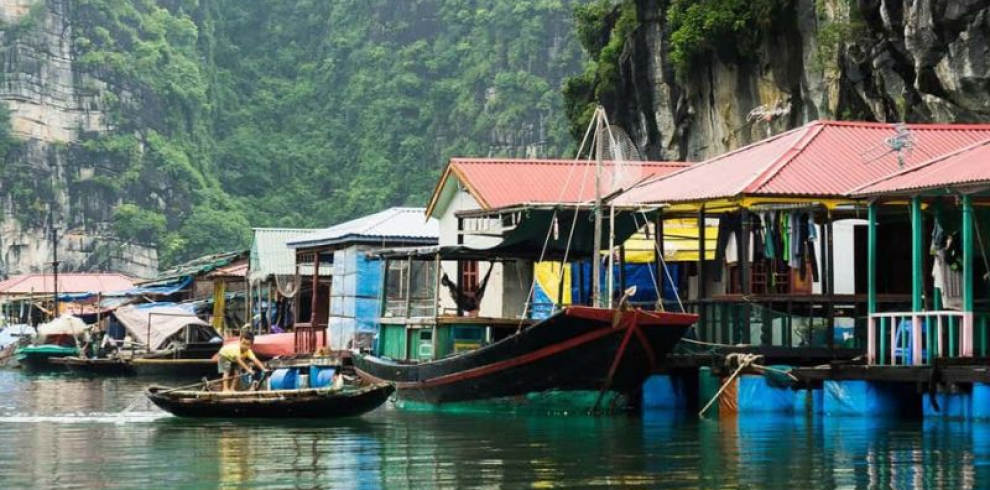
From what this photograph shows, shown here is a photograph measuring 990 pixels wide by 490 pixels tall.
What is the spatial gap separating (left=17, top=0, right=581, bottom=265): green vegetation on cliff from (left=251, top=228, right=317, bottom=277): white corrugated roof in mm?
52489

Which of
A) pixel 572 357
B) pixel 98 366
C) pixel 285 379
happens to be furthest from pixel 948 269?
pixel 98 366

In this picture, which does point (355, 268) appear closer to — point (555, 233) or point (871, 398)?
point (555, 233)

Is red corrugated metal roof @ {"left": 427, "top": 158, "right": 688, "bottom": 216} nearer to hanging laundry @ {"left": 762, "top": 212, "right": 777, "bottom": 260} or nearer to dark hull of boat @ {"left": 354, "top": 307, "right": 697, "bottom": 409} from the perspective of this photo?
hanging laundry @ {"left": 762, "top": 212, "right": 777, "bottom": 260}

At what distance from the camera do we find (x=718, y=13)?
41.8 m

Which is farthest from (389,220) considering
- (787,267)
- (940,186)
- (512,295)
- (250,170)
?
(250,170)

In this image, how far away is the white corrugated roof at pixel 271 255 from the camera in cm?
4759

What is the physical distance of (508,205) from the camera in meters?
32.0

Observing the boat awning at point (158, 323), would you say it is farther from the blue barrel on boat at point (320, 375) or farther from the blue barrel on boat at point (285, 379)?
the blue barrel on boat at point (285, 379)

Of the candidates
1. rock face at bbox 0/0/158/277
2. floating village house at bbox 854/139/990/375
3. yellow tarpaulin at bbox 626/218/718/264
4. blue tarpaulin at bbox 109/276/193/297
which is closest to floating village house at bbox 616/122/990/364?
floating village house at bbox 854/139/990/375

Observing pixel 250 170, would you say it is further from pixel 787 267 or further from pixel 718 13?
pixel 787 267

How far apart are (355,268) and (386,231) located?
170cm

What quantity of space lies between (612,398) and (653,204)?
333cm

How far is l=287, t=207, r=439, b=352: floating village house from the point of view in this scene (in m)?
38.4

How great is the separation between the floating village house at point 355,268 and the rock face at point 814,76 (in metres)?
7.70
